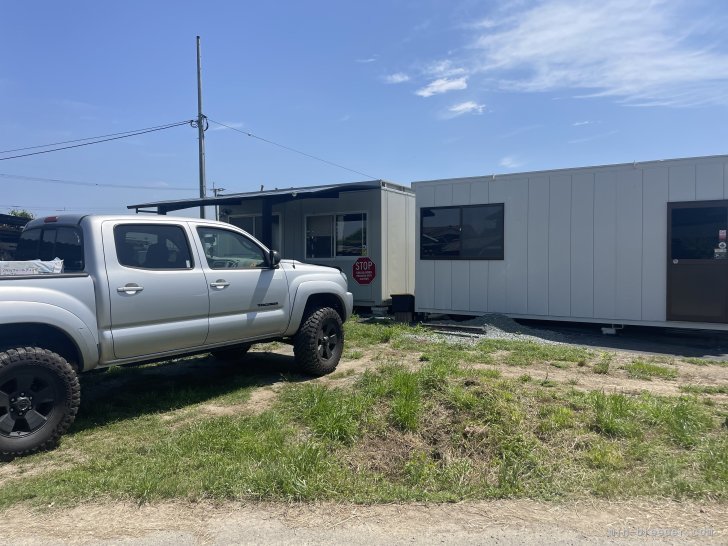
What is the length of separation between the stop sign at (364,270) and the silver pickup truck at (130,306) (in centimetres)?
583

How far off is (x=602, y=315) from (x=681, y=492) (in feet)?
24.2

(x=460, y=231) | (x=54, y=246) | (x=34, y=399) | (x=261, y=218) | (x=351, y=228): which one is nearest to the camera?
(x=34, y=399)

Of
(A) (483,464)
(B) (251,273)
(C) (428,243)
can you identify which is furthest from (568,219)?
(A) (483,464)

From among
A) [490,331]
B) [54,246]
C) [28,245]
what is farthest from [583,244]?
[28,245]

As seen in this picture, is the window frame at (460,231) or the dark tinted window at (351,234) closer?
the window frame at (460,231)

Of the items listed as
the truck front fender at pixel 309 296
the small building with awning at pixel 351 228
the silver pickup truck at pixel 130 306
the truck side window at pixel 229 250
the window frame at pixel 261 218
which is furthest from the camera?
the window frame at pixel 261 218

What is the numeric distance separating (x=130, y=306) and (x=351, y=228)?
894 centimetres

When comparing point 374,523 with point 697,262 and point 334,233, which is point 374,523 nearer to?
point 697,262

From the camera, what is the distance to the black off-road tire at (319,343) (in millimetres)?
6918

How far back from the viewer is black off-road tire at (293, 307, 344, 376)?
692 cm

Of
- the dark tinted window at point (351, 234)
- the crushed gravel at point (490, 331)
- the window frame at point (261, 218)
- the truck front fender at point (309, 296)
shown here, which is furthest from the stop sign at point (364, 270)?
the truck front fender at point (309, 296)

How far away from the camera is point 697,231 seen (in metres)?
9.93

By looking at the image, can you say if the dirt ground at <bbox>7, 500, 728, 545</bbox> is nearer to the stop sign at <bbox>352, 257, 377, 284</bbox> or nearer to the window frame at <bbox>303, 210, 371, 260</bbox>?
the stop sign at <bbox>352, 257, 377, 284</bbox>

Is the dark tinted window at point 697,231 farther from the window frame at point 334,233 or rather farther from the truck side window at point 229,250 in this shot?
the truck side window at point 229,250
